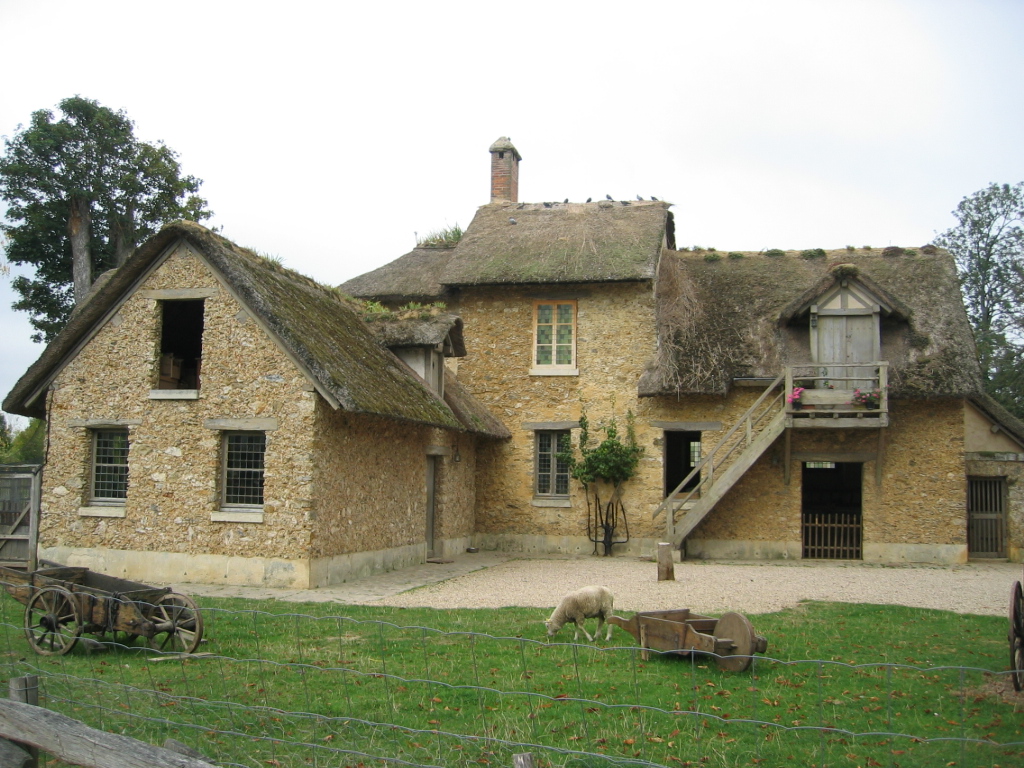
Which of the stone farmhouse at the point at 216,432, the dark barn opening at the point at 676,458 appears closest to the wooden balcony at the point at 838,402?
the dark barn opening at the point at 676,458

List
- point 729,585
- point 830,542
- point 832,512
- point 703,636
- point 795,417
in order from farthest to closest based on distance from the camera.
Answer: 1. point 832,512
2. point 830,542
3. point 795,417
4. point 729,585
5. point 703,636

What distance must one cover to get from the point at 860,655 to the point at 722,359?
11.8m

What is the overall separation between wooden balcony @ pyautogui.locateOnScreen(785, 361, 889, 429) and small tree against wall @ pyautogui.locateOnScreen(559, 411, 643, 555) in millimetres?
3673

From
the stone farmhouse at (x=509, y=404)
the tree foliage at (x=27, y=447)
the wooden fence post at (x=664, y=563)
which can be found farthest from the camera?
the tree foliage at (x=27, y=447)

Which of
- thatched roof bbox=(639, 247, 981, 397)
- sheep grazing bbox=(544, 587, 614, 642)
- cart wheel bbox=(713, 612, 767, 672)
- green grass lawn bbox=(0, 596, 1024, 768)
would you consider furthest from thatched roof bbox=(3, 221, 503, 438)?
cart wheel bbox=(713, 612, 767, 672)

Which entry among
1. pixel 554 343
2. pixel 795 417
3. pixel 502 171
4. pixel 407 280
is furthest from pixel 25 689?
pixel 502 171

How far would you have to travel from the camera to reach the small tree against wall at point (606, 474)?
20.3 meters

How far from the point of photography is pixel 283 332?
13.4 m

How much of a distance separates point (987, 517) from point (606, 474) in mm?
8997

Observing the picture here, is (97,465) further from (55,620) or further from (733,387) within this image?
(733,387)

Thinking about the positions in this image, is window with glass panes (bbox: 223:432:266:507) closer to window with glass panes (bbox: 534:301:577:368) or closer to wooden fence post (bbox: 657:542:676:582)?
wooden fence post (bbox: 657:542:676:582)

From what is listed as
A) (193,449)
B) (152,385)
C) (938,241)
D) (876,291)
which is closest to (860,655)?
(193,449)

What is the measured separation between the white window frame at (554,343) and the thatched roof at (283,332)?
4.90 m

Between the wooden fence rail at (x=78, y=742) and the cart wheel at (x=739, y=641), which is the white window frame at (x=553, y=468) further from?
the wooden fence rail at (x=78, y=742)
